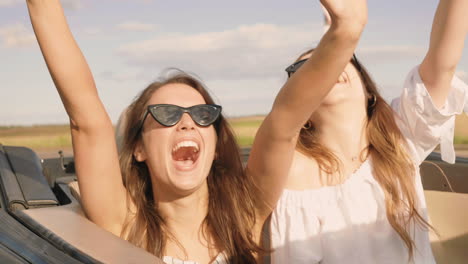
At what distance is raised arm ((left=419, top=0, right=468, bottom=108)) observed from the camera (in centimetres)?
247

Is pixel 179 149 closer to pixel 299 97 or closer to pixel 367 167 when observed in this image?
pixel 299 97

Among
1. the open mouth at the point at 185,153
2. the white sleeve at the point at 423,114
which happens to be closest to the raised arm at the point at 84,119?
the open mouth at the point at 185,153

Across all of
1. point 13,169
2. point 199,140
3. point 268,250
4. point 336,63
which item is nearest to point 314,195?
point 268,250

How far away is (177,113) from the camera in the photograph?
247 centimetres

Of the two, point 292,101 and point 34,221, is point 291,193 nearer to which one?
point 292,101

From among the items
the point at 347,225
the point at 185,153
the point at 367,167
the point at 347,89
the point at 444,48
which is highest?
the point at 444,48

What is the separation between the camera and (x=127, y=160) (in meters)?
2.66

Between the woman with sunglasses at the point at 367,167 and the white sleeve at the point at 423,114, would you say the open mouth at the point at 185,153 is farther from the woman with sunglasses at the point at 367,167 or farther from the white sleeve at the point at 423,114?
the white sleeve at the point at 423,114

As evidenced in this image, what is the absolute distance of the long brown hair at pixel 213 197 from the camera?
2.52 m

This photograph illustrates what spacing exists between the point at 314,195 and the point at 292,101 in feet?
1.82

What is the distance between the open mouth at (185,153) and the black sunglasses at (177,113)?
8 cm

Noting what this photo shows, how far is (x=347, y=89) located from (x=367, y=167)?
31cm

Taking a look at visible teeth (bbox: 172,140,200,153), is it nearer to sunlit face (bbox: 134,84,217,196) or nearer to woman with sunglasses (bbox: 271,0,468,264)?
sunlit face (bbox: 134,84,217,196)

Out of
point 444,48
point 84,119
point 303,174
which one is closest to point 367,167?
point 303,174
